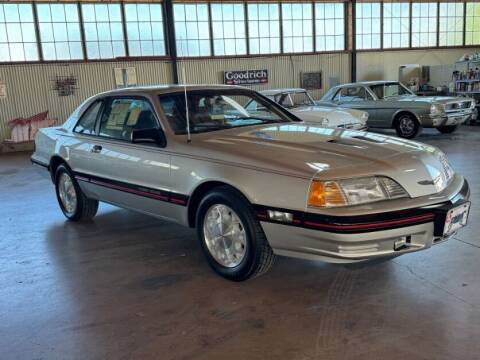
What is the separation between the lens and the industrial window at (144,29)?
1543 cm

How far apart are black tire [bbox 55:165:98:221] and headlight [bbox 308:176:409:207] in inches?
125

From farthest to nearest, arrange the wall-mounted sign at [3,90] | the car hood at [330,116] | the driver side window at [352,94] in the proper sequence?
1. the wall-mounted sign at [3,90]
2. the driver side window at [352,94]
3. the car hood at [330,116]

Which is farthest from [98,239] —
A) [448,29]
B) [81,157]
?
[448,29]

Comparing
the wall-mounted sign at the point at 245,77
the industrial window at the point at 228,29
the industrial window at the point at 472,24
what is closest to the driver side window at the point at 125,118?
the wall-mounted sign at the point at 245,77

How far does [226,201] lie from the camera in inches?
134

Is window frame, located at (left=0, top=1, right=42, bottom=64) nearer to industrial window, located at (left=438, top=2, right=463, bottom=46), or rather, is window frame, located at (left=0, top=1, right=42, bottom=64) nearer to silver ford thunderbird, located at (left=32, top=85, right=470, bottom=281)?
silver ford thunderbird, located at (left=32, top=85, right=470, bottom=281)

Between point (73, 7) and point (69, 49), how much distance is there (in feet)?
4.24

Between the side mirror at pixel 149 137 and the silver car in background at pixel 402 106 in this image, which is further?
the silver car in background at pixel 402 106

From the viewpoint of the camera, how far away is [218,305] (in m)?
3.24

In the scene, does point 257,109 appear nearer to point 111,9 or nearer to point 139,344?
point 139,344

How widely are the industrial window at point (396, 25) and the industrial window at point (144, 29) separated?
8.93 meters

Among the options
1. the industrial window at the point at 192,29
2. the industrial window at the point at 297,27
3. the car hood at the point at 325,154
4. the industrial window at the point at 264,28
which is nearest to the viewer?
the car hood at the point at 325,154

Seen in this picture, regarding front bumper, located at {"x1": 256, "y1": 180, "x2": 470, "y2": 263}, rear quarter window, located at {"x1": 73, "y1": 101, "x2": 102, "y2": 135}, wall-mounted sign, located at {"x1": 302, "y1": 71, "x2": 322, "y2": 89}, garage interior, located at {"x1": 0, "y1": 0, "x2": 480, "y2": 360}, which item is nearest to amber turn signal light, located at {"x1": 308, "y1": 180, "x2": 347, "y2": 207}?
front bumper, located at {"x1": 256, "y1": 180, "x2": 470, "y2": 263}

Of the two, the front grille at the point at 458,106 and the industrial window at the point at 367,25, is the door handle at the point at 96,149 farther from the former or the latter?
the industrial window at the point at 367,25
